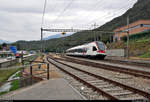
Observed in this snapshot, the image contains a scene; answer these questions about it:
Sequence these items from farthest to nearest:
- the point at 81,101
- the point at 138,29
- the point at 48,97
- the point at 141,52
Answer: the point at 138,29 < the point at 141,52 < the point at 48,97 < the point at 81,101

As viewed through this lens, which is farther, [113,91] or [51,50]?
[51,50]

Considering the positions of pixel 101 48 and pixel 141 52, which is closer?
pixel 101 48

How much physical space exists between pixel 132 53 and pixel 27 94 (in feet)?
113

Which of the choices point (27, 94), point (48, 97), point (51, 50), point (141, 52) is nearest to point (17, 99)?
point (27, 94)

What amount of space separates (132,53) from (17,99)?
115ft

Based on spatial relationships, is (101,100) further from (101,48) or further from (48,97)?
(101,48)

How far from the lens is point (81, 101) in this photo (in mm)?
4930

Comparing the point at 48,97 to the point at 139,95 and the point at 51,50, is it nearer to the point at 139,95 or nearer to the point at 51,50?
the point at 139,95

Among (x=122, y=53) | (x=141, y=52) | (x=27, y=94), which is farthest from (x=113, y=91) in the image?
(x=141, y=52)

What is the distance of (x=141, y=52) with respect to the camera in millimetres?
35062

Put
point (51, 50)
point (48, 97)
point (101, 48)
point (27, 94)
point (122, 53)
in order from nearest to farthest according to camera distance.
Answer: point (48, 97) < point (27, 94) < point (101, 48) < point (122, 53) < point (51, 50)

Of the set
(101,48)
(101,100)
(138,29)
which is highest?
(138,29)

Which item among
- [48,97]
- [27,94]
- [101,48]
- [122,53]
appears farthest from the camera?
[122,53]

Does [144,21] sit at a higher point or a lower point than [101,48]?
higher
